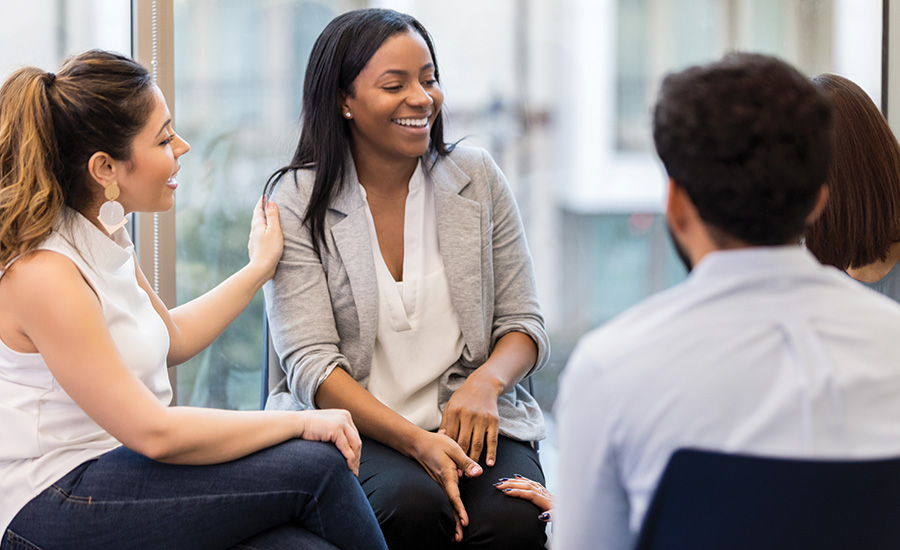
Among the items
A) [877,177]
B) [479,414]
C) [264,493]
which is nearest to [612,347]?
[264,493]

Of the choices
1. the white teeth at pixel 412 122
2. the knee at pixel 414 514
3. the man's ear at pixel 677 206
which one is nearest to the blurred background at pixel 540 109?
the white teeth at pixel 412 122

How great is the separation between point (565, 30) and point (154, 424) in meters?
1.70

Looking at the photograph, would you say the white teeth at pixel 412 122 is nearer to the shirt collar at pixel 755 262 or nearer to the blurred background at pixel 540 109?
the blurred background at pixel 540 109

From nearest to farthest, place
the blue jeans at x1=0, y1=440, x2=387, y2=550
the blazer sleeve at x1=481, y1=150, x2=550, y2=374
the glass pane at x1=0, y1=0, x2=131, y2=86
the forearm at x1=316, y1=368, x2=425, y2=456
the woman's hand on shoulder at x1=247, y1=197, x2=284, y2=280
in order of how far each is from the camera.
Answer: the blue jeans at x1=0, y1=440, x2=387, y2=550, the forearm at x1=316, y1=368, x2=425, y2=456, the woman's hand on shoulder at x1=247, y1=197, x2=284, y2=280, the blazer sleeve at x1=481, y1=150, x2=550, y2=374, the glass pane at x1=0, y1=0, x2=131, y2=86

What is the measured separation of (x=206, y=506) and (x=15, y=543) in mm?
289

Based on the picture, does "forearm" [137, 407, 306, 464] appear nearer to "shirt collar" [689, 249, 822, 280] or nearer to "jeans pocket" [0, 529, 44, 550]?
"jeans pocket" [0, 529, 44, 550]

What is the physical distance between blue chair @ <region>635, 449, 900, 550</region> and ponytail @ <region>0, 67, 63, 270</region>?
3.33 feet

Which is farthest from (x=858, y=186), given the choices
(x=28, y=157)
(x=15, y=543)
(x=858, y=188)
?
(x=15, y=543)

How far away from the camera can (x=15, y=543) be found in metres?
1.23

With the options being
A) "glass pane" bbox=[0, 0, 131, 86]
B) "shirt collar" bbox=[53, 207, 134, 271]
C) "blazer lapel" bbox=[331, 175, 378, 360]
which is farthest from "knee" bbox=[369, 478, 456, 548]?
"glass pane" bbox=[0, 0, 131, 86]

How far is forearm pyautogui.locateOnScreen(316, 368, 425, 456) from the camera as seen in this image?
1620 mm

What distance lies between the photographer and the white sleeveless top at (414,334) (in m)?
1.76

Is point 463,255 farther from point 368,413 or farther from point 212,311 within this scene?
point 212,311

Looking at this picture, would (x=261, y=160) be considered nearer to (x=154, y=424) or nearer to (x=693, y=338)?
(x=154, y=424)
